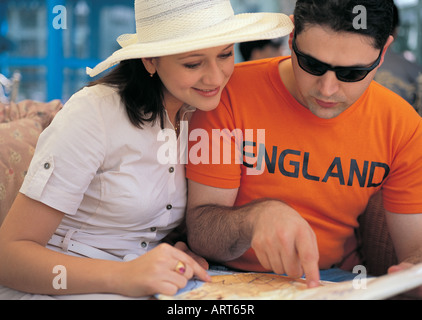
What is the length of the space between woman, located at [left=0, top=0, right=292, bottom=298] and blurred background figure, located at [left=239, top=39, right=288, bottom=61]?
2807 millimetres

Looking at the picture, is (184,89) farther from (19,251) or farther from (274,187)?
(19,251)

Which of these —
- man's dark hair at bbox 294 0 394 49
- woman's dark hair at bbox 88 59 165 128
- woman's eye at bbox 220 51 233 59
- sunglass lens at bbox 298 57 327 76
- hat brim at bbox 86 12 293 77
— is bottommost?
woman's dark hair at bbox 88 59 165 128

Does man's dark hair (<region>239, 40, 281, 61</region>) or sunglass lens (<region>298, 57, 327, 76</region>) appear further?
man's dark hair (<region>239, 40, 281, 61</region>)

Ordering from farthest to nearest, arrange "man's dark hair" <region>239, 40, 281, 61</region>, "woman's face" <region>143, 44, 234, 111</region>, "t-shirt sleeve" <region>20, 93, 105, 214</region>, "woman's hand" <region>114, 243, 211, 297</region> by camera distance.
A: "man's dark hair" <region>239, 40, 281, 61</region>, "woman's face" <region>143, 44, 234, 111</region>, "t-shirt sleeve" <region>20, 93, 105, 214</region>, "woman's hand" <region>114, 243, 211, 297</region>

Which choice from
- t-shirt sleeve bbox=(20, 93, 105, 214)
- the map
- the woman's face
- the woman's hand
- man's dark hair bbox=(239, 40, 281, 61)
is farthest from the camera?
man's dark hair bbox=(239, 40, 281, 61)

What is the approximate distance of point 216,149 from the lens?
167 centimetres

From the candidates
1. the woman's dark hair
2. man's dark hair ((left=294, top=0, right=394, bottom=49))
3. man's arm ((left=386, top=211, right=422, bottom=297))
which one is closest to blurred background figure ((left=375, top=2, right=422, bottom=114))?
man's arm ((left=386, top=211, right=422, bottom=297))

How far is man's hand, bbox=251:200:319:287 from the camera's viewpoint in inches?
48.9

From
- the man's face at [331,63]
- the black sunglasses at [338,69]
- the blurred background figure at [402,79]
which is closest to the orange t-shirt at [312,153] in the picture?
the man's face at [331,63]

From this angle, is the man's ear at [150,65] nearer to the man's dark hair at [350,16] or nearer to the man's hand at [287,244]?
the man's dark hair at [350,16]

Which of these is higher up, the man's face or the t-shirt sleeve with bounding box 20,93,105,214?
the man's face

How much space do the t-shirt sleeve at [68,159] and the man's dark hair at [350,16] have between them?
0.69 meters

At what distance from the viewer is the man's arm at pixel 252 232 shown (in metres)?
1.25

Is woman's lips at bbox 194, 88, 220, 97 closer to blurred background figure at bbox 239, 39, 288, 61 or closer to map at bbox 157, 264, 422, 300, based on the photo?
map at bbox 157, 264, 422, 300
